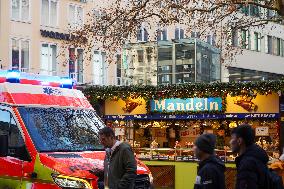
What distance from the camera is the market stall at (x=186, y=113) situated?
21.4 metres

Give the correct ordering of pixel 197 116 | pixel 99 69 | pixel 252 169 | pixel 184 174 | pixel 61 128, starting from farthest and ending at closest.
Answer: pixel 99 69
pixel 197 116
pixel 184 174
pixel 61 128
pixel 252 169

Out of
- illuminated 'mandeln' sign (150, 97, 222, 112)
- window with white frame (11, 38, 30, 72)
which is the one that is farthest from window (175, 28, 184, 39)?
illuminated 'mandeln' sign (150, 97, 222, 112)

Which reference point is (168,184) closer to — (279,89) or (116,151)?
(279,89)

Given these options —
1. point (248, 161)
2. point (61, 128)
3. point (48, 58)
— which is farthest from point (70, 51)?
point (248, 161)

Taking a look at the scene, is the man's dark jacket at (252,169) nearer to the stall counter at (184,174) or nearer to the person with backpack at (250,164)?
the person with backpack at (250,164)

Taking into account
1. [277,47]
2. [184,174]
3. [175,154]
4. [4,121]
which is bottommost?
[184,174]

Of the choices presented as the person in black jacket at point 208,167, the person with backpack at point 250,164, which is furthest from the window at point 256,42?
the person with backpack at point 250,164

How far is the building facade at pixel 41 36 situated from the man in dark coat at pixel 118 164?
2726cm

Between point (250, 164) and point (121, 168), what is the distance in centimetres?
264

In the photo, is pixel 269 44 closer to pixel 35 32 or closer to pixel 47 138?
pixel 35 32

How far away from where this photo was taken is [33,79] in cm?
1098

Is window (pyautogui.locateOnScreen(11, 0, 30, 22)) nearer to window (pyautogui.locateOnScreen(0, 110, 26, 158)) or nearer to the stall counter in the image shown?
the stall counter

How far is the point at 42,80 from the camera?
1112 cm

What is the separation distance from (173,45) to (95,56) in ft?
41.6
